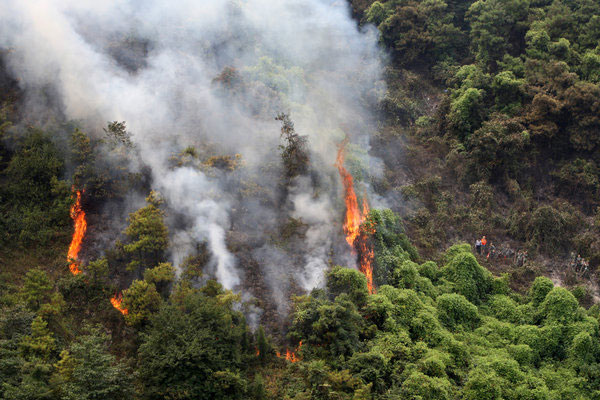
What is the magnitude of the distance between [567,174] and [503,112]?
3781 mm

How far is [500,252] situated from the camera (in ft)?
73.0

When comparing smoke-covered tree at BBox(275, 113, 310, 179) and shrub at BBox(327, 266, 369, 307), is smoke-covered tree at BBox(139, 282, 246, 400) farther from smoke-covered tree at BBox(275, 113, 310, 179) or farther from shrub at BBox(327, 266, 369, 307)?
smoke-covered tree at BBox(275, 113, 310, 179)

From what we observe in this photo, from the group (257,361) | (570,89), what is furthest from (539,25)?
(257,361)

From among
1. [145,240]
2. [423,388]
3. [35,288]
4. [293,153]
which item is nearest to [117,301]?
[145,240]

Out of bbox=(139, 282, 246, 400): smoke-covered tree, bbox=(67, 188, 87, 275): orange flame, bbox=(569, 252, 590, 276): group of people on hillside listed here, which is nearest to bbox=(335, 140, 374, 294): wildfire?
bbox=(139, 282, 246, 400): smoke-covered tree

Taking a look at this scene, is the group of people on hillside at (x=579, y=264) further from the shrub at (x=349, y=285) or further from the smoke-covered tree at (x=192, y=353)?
the smoke-covered tree at (x=192, y=353)

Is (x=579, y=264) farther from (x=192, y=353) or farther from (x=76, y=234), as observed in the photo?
(x=76, y=234)

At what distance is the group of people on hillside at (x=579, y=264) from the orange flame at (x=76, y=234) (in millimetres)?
17177

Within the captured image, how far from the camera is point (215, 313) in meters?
15.4

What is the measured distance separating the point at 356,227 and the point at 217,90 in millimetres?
9010

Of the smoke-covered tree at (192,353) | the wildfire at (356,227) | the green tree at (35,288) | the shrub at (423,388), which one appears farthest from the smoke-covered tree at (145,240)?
the shrub at (423,388)

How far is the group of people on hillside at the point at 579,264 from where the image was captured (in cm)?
2131

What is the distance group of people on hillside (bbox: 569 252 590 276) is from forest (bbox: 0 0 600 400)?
78mm

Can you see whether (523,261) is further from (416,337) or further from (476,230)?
(416,337)
